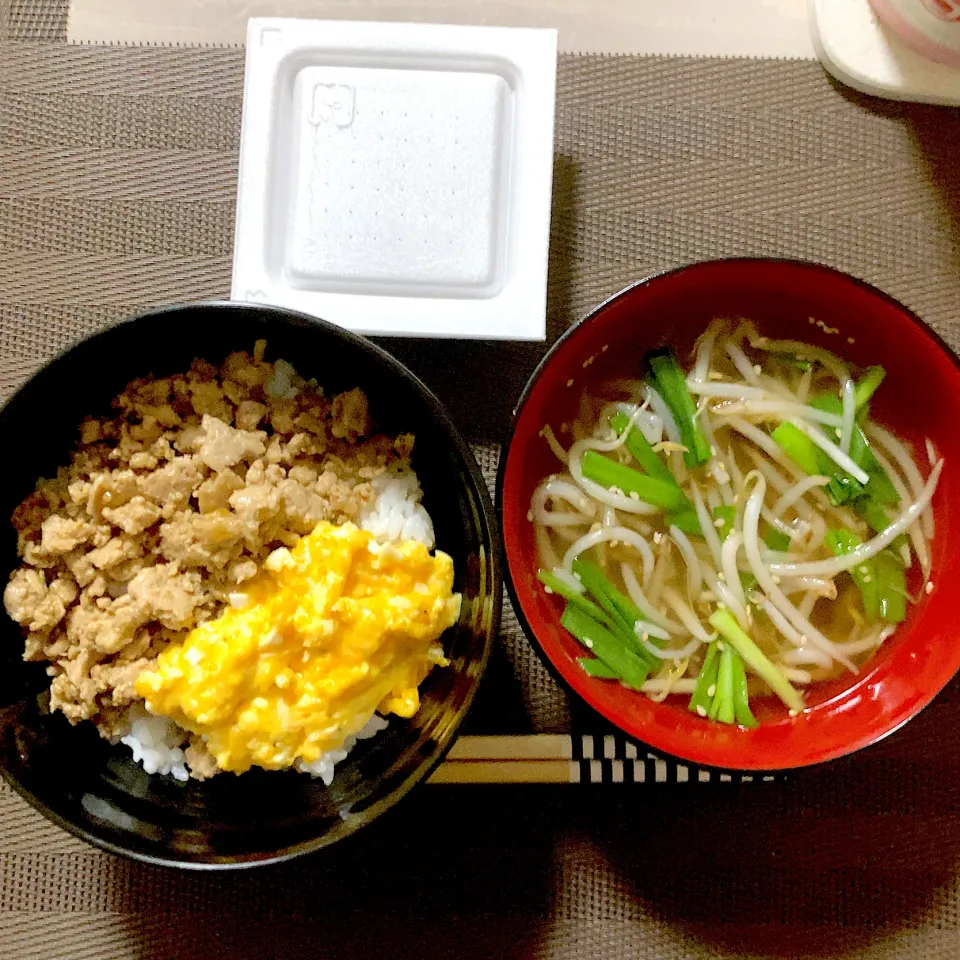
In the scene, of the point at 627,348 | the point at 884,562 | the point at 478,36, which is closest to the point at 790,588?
the point at 884,562

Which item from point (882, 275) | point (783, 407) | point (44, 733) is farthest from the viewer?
point (882, 275)

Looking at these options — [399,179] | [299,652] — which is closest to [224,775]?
[299,652]

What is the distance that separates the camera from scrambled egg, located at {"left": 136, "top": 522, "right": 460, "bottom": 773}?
1.01 meters

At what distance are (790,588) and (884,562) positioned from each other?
0.14m

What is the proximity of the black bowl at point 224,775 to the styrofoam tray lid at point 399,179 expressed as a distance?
19cm

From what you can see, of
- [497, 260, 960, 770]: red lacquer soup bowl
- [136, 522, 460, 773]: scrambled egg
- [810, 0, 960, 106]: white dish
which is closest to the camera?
[136, 522, 460, 773]: scrambled egg

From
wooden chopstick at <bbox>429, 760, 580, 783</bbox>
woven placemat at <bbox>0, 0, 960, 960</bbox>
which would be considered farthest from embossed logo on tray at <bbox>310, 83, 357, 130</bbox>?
wooden chopstick at <bbox>429, 760, 580, 783</bbox>

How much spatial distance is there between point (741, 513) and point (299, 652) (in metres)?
0.66

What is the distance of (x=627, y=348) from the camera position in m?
1.28

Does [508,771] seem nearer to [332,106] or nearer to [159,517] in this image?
[159,517]

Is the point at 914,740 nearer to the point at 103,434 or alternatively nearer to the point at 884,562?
the point at 884,562

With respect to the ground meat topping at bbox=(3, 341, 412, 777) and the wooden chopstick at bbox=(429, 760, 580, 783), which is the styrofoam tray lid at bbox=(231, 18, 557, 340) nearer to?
the ground meat topping at bbox=(3, 341, 412, 777)

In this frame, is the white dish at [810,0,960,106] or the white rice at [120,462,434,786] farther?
the white dish at [810,0,960,106]

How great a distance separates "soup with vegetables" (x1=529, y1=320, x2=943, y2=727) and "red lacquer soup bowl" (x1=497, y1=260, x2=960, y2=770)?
0.02m
